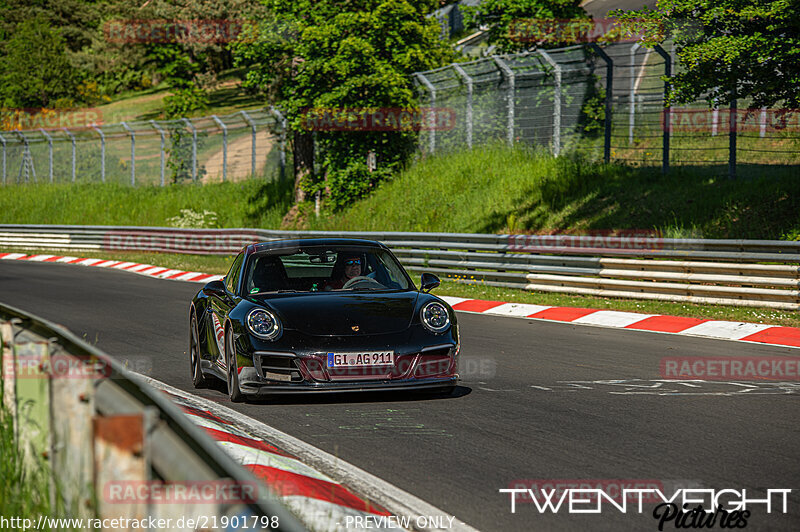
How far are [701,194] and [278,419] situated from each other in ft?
47.4

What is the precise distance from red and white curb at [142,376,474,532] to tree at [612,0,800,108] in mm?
10387

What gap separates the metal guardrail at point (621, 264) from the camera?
13516 millimetres

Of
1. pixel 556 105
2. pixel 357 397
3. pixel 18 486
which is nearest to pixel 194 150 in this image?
pixel 556 105

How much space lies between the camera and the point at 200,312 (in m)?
9.22

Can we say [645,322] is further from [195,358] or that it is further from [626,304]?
[195,358]

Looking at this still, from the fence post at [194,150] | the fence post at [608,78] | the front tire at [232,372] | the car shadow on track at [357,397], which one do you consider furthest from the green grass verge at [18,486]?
the fence post at [194,150]

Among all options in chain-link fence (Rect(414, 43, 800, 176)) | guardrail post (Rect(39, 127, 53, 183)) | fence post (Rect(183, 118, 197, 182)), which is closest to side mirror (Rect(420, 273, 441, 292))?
chain-link fence (Rect(414, 43, 800, 176))

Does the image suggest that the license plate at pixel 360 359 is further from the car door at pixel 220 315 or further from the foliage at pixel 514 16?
the foliage at pixel 514 16

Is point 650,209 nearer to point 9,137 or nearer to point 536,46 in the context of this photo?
point 536,46

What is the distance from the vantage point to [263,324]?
302 inches

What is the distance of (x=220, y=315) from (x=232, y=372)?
0.72 meters

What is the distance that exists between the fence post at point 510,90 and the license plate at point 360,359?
18438 mm

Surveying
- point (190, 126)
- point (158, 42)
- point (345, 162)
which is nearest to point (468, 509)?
point (345, 162)

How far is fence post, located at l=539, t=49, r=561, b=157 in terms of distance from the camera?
23.5m
